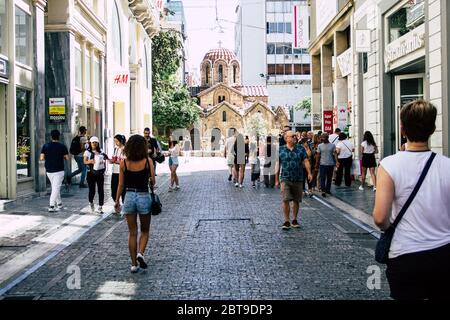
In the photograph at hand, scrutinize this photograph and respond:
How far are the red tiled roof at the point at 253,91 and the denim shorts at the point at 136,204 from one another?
9189cm

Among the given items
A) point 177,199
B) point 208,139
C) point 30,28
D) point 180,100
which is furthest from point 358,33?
point 208,139

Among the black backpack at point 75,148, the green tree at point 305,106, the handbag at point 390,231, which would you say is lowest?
the handbag at point 390,231

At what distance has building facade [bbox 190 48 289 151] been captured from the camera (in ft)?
312

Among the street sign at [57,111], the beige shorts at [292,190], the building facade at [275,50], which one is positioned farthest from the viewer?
the building facade at [275,50]

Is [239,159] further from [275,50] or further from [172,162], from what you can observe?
[275,50]

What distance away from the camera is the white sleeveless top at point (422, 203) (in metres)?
3.45

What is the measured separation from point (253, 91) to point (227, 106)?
627 centimetres

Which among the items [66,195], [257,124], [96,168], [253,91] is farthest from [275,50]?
[96,168]

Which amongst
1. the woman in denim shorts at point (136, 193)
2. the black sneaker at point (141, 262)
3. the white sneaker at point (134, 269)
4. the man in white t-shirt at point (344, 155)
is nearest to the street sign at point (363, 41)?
the man in white t-shirt at point (344, 155)

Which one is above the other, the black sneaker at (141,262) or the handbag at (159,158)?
the handbag at (159,158)

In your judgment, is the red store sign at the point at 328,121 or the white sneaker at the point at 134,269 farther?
the red store sign at the point at 328,121

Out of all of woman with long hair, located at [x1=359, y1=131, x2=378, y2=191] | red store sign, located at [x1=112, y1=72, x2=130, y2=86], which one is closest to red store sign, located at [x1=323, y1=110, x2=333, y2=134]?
red store sign, located at [x1=112, y1=72, x2=130, y2=86]

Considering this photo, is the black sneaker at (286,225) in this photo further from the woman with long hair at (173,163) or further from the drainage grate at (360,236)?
the woman with long hair at (173,163)

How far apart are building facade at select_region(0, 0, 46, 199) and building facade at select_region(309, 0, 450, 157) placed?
9.78m
